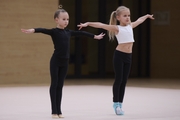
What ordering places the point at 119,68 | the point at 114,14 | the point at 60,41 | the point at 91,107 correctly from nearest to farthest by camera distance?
1. the point at 60,41
2. the point at 119,68
3. the point at 114,14
4. the point at 91,107

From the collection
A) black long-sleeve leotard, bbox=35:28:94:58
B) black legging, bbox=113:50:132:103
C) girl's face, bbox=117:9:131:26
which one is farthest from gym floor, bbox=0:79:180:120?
girl's face, bbox=117:9:131:26

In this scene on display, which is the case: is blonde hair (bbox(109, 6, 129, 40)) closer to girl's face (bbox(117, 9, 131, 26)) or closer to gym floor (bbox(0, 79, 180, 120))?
girl's face (bbox(117, 9, 131, 26))

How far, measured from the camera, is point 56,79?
7570 millimetres

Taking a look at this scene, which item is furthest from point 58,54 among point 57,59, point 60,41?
point 60,41

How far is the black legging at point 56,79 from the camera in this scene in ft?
24.8

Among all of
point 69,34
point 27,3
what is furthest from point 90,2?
point 69,34

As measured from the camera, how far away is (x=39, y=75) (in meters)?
16.7

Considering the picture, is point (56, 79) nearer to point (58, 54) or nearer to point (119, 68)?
point (58, 54)

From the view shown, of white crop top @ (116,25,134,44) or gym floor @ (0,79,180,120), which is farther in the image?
white crop top @ (116,25,134,44)

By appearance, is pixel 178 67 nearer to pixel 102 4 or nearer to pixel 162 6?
pixel 162 6

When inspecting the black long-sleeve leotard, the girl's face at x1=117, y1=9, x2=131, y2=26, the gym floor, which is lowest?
the gym floor

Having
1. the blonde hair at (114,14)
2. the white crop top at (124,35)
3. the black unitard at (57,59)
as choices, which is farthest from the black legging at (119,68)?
the black unitard at (57,59)

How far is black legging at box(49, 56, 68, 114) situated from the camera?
7555 mm

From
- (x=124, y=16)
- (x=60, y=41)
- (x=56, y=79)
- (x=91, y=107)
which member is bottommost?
(x=91, y=107)
